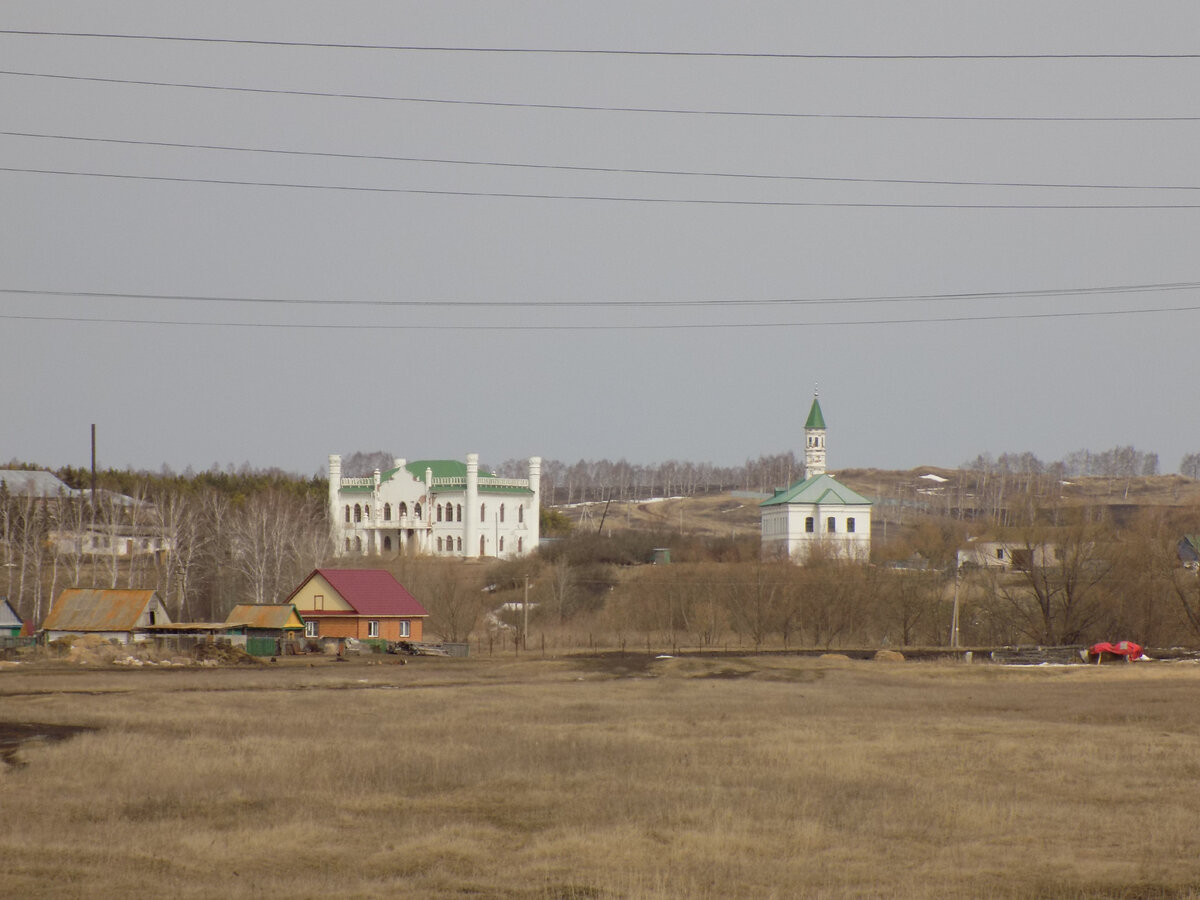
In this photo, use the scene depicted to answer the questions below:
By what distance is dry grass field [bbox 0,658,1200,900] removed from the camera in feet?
45.6

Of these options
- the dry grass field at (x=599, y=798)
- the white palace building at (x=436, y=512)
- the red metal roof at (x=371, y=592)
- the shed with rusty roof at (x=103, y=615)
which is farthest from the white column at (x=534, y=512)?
the dry grass field at (x=599, y=798)

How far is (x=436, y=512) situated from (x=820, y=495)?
30.7 metres

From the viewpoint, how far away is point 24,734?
25.7 metres

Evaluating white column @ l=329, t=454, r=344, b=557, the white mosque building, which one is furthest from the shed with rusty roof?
the white mosque building

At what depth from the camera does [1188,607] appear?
6819 cm

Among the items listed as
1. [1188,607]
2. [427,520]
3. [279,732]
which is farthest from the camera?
[427,520]

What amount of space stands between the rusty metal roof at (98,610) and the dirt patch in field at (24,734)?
107 feet

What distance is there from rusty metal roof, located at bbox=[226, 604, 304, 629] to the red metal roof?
389cm

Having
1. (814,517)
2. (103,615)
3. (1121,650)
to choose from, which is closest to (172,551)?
(103,615)

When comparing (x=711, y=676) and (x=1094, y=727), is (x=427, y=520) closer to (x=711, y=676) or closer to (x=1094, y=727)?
(x=711, y=676)

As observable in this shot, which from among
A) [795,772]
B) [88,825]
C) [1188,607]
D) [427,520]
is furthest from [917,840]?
[427,520]

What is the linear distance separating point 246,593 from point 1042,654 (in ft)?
162

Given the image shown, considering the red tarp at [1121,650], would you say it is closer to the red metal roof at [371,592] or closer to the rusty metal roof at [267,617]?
the red metal roof at [371,592]

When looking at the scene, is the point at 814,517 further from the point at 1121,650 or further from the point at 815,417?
the point at 1121,650
